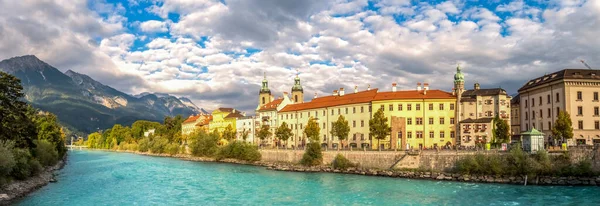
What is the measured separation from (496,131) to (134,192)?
124 feet

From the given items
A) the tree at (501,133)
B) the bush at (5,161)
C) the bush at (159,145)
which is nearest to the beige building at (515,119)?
the tree at (501,133)

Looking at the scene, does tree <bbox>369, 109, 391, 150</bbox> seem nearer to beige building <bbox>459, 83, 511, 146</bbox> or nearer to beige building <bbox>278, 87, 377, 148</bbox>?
beige building <bbox>278, 87, 377, 148</bbox>

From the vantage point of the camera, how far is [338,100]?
240ft

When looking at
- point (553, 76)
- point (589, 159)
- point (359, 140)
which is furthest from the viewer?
point (359, 140)

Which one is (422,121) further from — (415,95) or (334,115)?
(334,115)

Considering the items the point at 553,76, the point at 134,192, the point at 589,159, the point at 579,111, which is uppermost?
the point at 553,76

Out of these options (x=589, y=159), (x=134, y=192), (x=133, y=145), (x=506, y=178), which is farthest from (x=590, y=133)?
(x=133, y=145)

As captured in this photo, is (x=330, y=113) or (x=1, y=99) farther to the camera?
(x=330, y=113)

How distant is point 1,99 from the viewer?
3519 centimetres

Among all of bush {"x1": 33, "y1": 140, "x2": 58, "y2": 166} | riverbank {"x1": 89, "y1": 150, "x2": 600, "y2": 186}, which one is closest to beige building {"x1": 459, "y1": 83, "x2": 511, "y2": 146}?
riverbank {"x1": 89, "y1": 150, "x2": 600, "y2": 186}

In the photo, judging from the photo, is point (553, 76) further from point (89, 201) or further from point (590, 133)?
point (89, 201)

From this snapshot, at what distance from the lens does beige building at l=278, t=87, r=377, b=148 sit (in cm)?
6500

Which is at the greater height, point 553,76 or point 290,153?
point 553,76

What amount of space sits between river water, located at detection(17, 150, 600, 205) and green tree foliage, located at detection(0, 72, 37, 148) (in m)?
4.77
